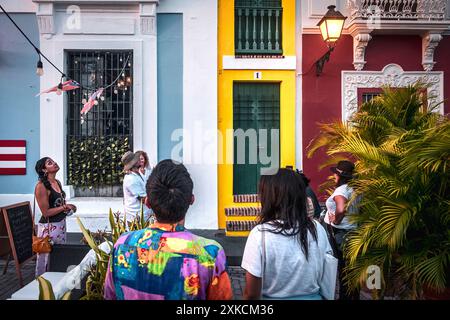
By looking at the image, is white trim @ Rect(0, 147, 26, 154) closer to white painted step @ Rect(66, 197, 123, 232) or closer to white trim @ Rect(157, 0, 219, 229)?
white painted step @ Rect(66, 197, 123, 232)

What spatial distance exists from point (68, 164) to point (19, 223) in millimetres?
2973

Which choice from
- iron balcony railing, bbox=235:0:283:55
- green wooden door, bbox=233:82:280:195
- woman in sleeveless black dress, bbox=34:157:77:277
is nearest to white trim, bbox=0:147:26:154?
woman in sleeveless black dress, bbox=34:157:77:277

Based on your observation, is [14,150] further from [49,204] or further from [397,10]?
[397,10]

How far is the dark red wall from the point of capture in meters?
8.24

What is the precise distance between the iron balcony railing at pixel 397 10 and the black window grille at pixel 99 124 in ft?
15.8

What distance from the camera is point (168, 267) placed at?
1.82 m

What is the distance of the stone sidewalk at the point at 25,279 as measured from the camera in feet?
15.4

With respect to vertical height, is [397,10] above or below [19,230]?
above

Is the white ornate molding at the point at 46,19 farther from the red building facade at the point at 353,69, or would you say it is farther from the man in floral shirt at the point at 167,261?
the man in floral shirt at the point at 167,261

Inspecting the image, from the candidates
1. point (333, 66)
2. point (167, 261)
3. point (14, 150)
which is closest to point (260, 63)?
point (333, 66)

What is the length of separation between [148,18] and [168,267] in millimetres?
7017

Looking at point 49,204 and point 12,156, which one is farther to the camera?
point 12,156

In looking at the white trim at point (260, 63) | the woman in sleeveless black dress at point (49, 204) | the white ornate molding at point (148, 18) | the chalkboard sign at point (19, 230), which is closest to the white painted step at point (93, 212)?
the chalkboard sign at point (19, 230)

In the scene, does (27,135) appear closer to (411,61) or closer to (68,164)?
(68,164)
